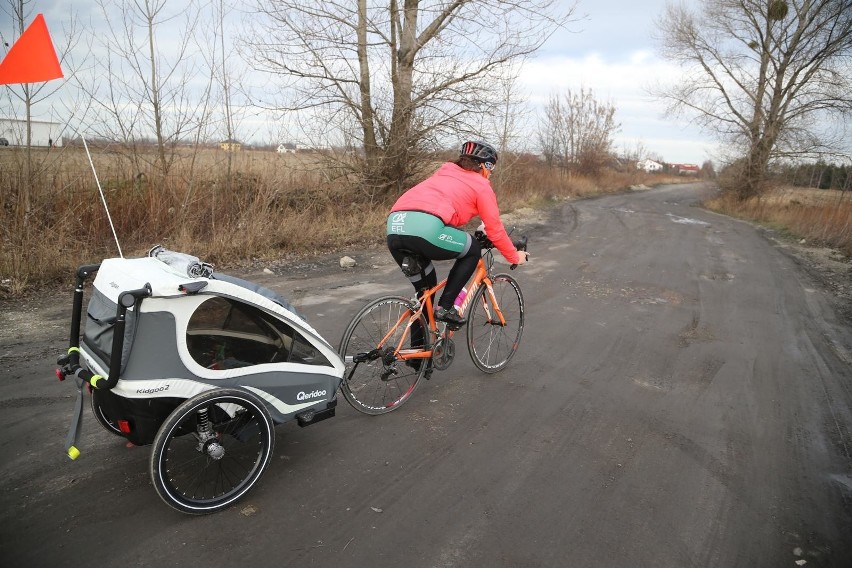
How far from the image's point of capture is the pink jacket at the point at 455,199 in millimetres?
4000

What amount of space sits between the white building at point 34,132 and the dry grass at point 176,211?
173 millimetres

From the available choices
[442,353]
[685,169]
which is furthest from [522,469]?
[685,169]

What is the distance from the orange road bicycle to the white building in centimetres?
669

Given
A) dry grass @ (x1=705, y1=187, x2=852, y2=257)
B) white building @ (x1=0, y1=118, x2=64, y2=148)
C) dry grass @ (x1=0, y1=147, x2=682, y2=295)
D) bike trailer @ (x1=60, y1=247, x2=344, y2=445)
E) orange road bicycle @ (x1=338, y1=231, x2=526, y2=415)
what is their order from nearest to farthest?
1. bike trailer @ (x1=60, y1=247, x2=344, y2=445)
2. orange road bicycle @ (x1=338, y1=231, x2=526, y2=415)
3. dry grass @ (x1=0, y1=147, x2=682, y2=295)
4. white building @ (x1=0, y1=118, x2=64, y2=148)
5. dry grass @ (x1=705, y1=187, x2=852, y2=257)

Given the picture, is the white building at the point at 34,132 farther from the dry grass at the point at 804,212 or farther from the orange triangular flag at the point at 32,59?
the dry grass at the point at 804,212

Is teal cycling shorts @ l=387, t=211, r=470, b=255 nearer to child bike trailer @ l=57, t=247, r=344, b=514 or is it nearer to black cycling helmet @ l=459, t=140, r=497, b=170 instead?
black cycling helmet @ l=459, t=140, r=497, b=170

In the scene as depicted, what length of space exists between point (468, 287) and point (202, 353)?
2.44 m

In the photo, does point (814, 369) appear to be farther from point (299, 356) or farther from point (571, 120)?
point (571, 120)

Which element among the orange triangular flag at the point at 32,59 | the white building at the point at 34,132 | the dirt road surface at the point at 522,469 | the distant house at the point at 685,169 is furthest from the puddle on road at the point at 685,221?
the distant house at the point at 685,169

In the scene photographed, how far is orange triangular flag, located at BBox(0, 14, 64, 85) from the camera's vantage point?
13.3 ft

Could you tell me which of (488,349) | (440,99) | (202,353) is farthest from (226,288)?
(440,99)

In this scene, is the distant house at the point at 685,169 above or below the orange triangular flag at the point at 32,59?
above

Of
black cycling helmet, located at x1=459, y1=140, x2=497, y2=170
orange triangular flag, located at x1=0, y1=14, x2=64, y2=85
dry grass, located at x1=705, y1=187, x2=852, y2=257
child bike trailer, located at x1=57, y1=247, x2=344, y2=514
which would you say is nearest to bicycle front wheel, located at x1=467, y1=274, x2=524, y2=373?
black cycling helmet, located at x1=459, y1=140, x2=497, y2=170

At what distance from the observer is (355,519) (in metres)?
3.00
